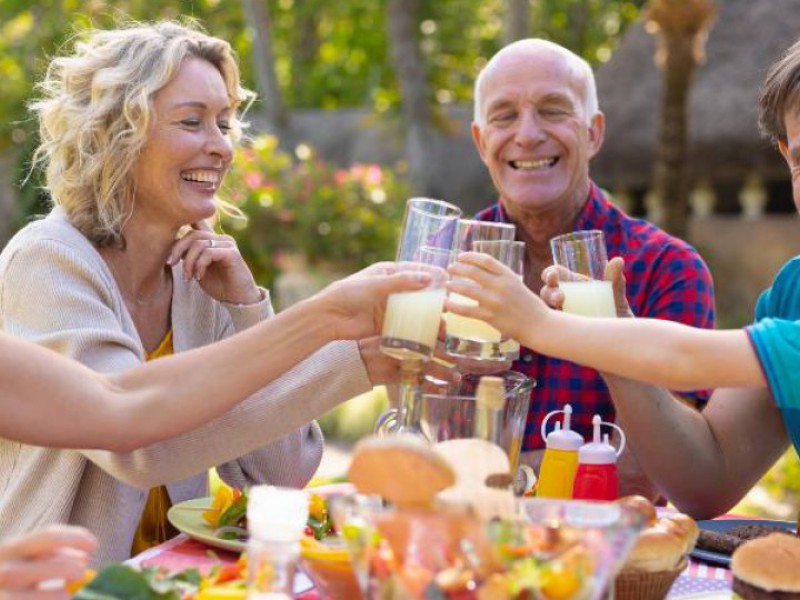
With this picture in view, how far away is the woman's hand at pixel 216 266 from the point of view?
3.24m

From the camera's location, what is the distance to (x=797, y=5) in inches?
501

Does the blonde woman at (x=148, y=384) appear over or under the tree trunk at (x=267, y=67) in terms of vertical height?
under

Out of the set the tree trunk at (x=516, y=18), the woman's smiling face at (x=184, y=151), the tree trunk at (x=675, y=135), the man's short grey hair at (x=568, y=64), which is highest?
the tree trunk at (x=516, y=18)

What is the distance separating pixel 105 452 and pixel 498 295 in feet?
3.30

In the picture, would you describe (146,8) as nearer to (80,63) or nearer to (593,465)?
(80,63)

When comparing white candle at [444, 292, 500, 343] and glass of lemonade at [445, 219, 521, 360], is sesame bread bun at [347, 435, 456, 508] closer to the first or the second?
glass of lemonade at [445, 219, 521, 360]

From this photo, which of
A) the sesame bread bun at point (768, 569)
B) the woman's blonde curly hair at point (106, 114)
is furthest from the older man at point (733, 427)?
the woman's blonde curly hair at point (106, 114)

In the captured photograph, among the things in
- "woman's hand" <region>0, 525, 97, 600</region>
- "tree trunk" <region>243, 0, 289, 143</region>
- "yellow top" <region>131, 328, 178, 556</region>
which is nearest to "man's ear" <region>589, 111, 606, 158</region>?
"yellow top" <region>131, 328, 178, 556</region>

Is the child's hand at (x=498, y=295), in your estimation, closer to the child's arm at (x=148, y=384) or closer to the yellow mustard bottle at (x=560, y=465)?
the child's arm at (x=148, y=384)

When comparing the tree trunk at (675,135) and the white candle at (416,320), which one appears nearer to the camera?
the white candle at (416,320)

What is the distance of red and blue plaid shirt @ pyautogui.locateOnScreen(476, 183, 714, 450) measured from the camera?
349 cm

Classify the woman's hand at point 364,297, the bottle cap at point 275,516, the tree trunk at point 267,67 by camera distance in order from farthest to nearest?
the tree trunk at point 267,67 → the woman's hand at point 364,297 → the bottle cap at point 275,516

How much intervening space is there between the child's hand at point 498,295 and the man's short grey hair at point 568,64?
1693mm

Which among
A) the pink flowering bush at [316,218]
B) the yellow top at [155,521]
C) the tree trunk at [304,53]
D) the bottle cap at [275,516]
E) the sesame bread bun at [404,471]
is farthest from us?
the tree trunk at [304,53]
